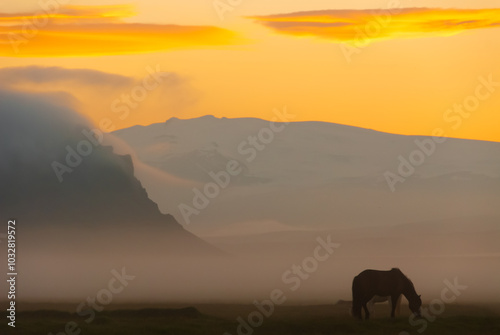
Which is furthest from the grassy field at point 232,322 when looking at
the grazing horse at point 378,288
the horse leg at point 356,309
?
the grazing horse at point 378,288

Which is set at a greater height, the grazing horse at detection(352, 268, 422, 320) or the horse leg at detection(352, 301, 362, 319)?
the grazing horse at detection(352, 268, 422, 320)

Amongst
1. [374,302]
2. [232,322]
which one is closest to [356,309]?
Result: [374,302]

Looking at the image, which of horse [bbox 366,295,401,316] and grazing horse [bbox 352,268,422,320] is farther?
horse [bbox 366,295,401,316]

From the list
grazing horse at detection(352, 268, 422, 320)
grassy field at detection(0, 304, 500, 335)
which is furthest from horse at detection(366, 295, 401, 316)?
grassy field at detection(0, 304, 500, 335)

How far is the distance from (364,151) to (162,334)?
56.0 feet

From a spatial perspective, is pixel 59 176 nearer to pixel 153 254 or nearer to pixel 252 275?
pixel 153 254

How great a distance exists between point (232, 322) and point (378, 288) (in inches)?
193

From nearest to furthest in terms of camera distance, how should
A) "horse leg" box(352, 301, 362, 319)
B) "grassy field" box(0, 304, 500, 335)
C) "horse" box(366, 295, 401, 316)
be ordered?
"grassy field" box(0, 304, 500, 335) < "horse leg" box(352, 301, 362, 319) < "horse" box(366, 295, 401, 316)

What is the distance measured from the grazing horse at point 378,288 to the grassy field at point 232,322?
0.51 metres

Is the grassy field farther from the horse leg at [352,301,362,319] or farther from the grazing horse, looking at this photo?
the grazing horse

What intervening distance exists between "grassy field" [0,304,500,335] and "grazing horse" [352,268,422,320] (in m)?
0.51

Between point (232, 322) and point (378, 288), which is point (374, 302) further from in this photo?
point (232, 322)

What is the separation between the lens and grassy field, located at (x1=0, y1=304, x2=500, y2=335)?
2331 centimetres

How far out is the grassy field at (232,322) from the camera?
23312 mm
